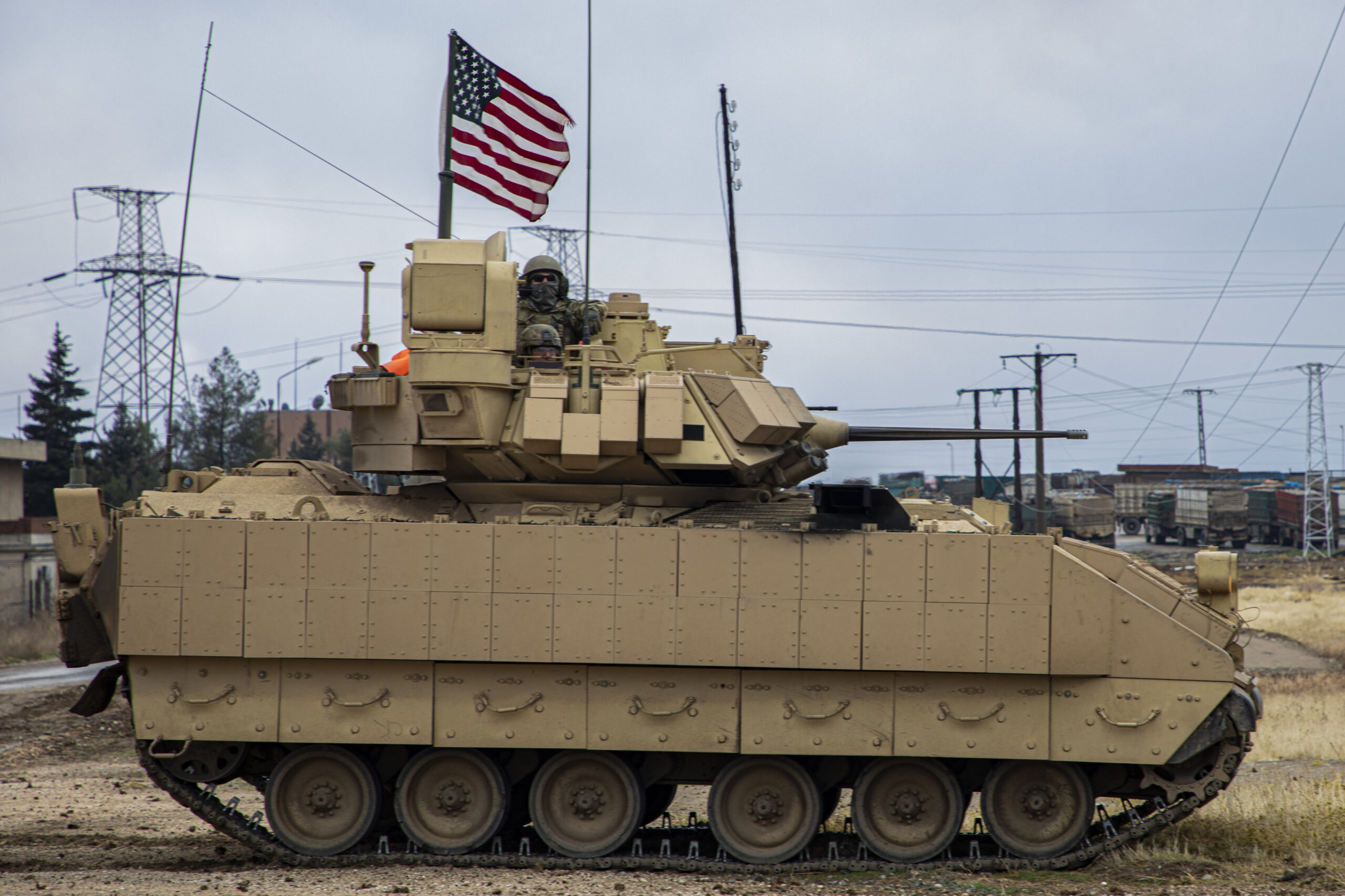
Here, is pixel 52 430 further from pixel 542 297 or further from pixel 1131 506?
pixel 1131 506

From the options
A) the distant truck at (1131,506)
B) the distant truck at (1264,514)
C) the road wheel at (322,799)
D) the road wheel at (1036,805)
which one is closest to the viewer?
the road wheel at (1036,805)

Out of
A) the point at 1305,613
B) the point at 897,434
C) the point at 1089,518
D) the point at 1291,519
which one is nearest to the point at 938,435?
the point at 897,434

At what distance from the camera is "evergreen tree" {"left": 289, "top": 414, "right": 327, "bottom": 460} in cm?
6694

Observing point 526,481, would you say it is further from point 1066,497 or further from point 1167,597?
point 1066,497

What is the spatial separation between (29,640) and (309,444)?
1415 inches

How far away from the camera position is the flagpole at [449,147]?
15383 mm

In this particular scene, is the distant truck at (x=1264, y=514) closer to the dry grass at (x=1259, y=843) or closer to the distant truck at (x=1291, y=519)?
the distant truck at (x=1291, y=519)

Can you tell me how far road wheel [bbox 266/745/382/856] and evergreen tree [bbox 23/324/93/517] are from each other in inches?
1649

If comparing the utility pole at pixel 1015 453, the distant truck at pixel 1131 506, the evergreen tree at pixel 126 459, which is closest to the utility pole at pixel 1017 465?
the utility pole at pixel 1015 453

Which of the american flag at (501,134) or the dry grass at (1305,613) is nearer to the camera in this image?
the american flag at (501,134)

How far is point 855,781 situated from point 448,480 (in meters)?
5.65

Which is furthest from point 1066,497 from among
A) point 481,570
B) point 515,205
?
point 481,570

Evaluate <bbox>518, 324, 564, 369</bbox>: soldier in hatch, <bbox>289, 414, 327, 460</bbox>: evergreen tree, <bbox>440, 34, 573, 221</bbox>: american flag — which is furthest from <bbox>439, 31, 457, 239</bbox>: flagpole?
<bbox>289, 414, 327, 460</bbox>: evergreen tree

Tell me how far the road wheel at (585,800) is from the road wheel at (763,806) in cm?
90
